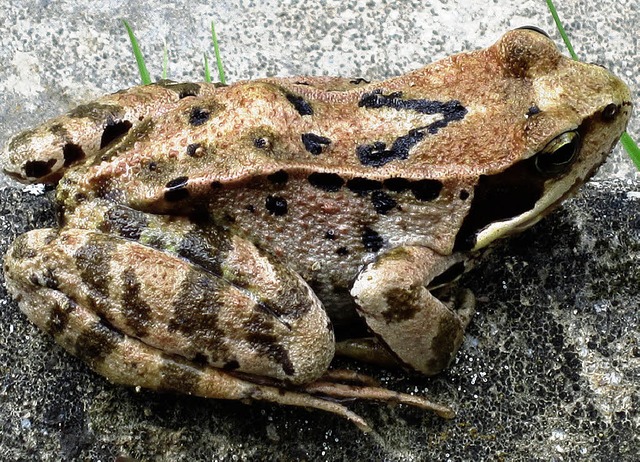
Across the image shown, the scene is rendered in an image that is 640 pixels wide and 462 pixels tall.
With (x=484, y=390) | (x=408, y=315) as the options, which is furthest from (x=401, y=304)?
(x=484, y=390)

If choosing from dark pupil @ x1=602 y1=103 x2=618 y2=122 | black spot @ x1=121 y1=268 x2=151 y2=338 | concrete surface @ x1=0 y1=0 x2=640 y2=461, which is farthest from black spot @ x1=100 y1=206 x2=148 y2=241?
dark pupil @ x1=602 y1=103 x2=618 y2=122

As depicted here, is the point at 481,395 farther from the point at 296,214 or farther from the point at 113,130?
the point at 113,130

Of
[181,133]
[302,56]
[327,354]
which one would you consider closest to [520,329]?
[327,354]

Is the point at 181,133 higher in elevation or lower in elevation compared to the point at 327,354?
higher

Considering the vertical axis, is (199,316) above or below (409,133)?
below

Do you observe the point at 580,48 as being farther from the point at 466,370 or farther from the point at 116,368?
the point at 116,368
